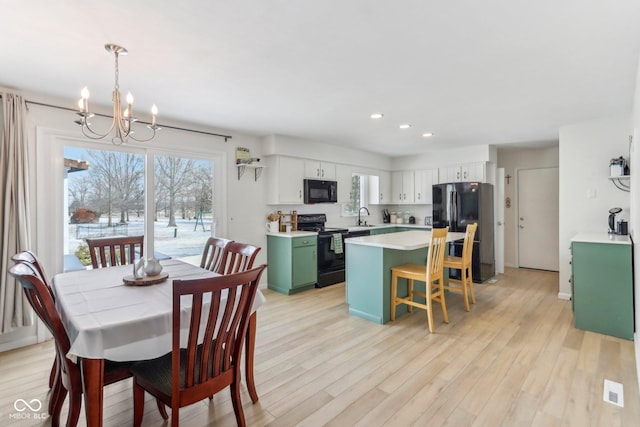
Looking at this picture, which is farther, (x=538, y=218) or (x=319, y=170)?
(x=538, y=218)

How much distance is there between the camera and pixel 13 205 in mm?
2783

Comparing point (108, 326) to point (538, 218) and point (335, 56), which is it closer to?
point (335, 56)

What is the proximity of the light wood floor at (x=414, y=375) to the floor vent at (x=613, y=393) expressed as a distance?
4 cm

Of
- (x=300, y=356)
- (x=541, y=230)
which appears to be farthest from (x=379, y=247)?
(x=541, y=230)

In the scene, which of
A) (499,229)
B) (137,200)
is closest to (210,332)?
(137,200)

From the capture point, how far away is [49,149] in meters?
3.05

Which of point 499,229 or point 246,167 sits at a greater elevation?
point 246,167

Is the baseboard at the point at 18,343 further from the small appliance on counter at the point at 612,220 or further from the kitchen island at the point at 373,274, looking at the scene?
the small appliance on counter at the point at 612,220

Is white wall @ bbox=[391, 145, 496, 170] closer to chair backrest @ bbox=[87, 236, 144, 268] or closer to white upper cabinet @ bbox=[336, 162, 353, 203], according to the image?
white upper cabinet @ bbox=[336, 162, 353, 203]

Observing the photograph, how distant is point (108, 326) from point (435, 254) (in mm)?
2803

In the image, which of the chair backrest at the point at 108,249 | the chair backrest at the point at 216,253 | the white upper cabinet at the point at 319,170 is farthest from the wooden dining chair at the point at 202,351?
the white upper cabinet at the point at 319,170

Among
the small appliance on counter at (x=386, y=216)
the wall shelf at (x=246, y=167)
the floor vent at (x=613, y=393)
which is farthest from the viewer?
the small appliance on counter at (x=386, y=216)

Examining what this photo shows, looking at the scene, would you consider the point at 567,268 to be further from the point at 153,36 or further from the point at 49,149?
the point at 49,149

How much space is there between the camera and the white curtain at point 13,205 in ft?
9.00
